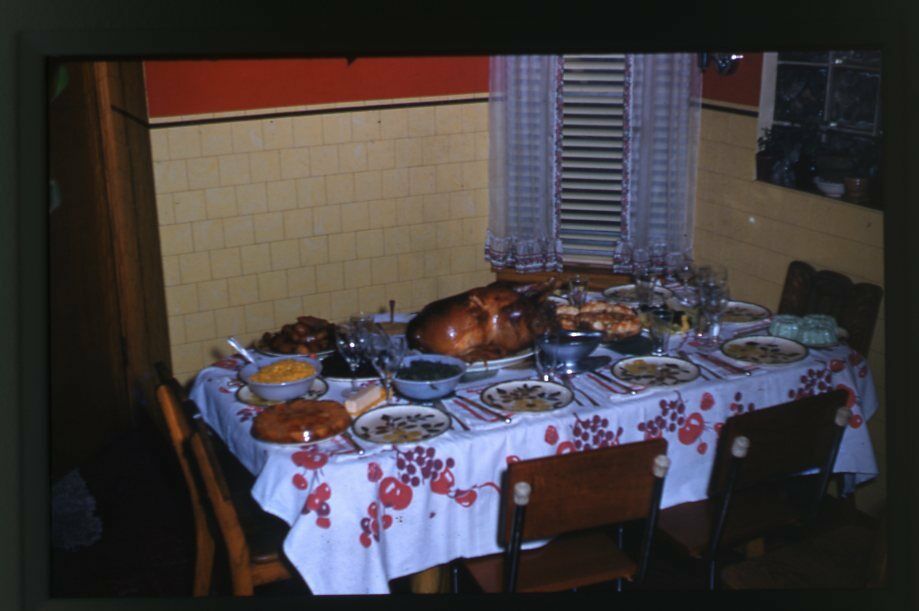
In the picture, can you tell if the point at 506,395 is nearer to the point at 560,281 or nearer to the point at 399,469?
the point at 399,469

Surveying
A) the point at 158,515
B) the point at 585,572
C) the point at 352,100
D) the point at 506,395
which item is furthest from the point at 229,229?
the point at 585,572

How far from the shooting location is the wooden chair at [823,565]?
2201 mm

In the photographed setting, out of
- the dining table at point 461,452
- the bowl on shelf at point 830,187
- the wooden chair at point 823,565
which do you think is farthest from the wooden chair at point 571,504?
the bowl on shelf at point 830,187

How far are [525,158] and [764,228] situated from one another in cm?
106

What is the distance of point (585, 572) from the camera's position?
95.3 inches

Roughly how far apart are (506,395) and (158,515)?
1610 mm

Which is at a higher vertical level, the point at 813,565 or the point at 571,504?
the point at 571,504

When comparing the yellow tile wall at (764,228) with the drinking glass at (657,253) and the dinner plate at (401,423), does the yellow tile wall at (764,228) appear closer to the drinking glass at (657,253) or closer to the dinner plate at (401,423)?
the drinking glass at (657,253)

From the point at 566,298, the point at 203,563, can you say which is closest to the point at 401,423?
the point at 203,563

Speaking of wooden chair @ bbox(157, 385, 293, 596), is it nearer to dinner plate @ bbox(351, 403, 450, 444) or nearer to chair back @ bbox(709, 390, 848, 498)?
dinner plate @ bbox(351, 403, 450, 444)

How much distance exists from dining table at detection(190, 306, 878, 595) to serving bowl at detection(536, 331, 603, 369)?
0.17 ft

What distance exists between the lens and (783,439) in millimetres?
2398

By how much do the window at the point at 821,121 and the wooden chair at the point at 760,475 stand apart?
2.87 feet

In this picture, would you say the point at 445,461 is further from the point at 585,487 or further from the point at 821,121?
the point at 821,121
